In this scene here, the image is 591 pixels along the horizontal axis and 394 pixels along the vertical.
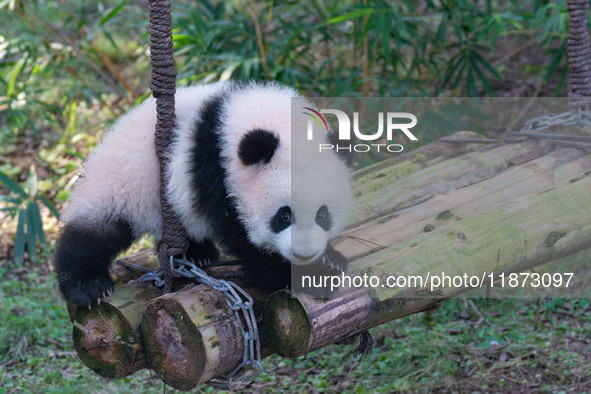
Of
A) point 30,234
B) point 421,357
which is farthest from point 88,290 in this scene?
point 30,234

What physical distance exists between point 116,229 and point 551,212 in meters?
1.69

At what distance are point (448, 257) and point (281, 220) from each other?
2.00 feet

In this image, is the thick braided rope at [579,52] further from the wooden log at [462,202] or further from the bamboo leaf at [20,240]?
the bamboo leaf at [20,240]

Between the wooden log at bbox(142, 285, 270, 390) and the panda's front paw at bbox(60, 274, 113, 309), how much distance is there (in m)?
0.24

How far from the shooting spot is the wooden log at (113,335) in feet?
6.59

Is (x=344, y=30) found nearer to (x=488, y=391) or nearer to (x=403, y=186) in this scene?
(x=403, y=186)

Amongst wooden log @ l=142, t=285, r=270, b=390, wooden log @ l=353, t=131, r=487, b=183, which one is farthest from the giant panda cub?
wooden log @ l=353, t=131, r=487, b=183

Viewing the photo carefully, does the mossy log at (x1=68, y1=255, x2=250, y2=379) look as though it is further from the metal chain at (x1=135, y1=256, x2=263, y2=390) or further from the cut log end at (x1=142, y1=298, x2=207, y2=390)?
the metal chain at (x1=135, y1=256, x2=263, y2=390)

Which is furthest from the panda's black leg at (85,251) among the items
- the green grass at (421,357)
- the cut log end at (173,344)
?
the green grass at (421,357)

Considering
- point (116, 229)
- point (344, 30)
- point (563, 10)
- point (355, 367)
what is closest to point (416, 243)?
point (116, 229)

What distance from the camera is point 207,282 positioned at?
2023 millimetres

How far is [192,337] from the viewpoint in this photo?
186cm

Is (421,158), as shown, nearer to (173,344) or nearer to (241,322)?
Result: (241,322)

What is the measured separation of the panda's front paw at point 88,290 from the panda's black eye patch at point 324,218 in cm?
77
